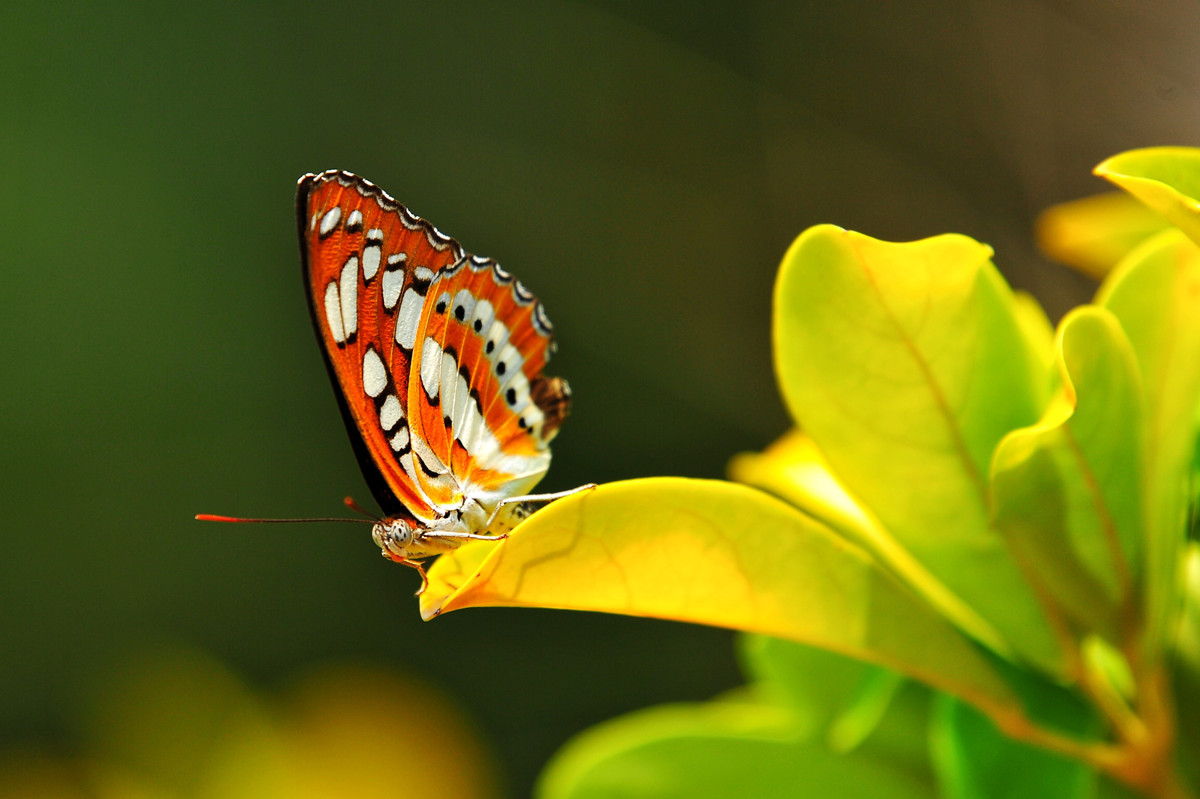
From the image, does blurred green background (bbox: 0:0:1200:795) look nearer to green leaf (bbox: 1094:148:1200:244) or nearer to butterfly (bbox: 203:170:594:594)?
butterfly (bbox: 203:170:594:594)

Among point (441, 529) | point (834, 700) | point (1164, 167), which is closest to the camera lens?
point (1164, 167)

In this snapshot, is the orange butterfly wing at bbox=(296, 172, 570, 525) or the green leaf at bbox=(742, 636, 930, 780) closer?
the green leaf at bbox=(742, 636, 930, 780)

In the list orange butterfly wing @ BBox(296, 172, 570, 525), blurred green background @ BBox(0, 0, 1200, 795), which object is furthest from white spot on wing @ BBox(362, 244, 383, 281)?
blurred green background @ BBox(0, 0, 1200, 795)

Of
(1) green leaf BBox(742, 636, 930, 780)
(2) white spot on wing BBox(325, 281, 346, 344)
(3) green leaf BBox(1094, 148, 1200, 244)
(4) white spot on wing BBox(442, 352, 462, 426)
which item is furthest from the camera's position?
(4) white spot on wing BBox(442, 352, 462, 426)

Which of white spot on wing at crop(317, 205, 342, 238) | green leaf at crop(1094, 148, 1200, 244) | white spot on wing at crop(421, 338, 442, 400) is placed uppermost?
white spot on wing at crop(317, 205, 342, 238)

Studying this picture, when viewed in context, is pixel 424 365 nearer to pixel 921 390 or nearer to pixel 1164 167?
pixel 921 390

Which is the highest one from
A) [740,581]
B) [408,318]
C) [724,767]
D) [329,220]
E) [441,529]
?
[329,220]

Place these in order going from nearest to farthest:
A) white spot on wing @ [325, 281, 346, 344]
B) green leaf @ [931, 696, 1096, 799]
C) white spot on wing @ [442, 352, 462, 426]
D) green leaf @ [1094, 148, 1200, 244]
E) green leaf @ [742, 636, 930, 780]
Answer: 1. green leaf @ [1094, 148, 1200, 244]
2. green leaf @ [931, 696, 1096, 799]
3. green leaf @ [742, 636, 930, 780]
4. white spot on wing @ [325, 281, 346, 344]
5. white spot on wing @ [442, 352, 462, 426]

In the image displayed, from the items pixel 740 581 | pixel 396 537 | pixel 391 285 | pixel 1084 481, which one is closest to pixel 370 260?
pixel 391 285
